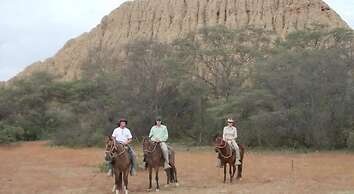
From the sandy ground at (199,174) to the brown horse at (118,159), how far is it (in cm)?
131

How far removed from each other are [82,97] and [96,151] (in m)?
9.54

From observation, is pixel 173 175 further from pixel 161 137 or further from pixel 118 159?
pixel 118 159

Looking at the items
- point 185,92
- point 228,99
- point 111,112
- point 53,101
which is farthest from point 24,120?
point 228,99

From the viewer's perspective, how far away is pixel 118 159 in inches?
547

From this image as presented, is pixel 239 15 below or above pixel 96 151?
above

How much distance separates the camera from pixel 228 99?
31547mm

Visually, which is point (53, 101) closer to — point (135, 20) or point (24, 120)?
point (24, 120)

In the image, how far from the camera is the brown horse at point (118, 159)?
13.6 metres

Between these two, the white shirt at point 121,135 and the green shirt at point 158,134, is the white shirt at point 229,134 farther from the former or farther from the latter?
the white shirt at point 121,135

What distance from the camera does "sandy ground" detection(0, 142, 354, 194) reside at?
15562mm

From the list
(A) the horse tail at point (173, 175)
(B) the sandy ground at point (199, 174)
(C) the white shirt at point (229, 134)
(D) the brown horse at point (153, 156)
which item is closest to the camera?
(D) the brown horse at point (153, 156)

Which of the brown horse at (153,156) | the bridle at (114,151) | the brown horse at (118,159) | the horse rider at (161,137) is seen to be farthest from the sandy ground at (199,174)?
the bridle at (114,151)

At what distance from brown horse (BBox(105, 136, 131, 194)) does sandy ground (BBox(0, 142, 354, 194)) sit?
1.31 m

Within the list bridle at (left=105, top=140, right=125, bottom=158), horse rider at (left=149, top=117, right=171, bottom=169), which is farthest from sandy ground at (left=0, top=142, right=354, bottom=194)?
bridle at (left=105, top=140, right=125, bottom=158)
